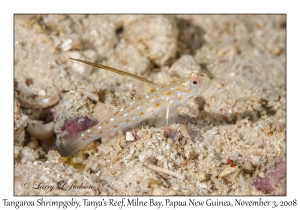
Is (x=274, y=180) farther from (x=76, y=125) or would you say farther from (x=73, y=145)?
(x=76, y=125)

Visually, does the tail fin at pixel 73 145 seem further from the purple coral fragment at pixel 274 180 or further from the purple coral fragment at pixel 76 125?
the purple coral fragment at pixel 274 180

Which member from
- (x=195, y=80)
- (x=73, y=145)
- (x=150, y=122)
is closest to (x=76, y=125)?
(x=73, y=145)

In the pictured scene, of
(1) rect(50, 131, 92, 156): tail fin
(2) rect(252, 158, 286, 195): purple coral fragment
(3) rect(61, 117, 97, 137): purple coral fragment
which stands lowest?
(2) rect(252, 158, 286, 195): purple coral fragment

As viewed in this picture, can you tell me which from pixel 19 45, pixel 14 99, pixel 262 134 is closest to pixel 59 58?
pixel 19 45

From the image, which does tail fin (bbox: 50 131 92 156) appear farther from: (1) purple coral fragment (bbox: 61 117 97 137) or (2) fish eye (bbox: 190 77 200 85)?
(2) fish eye (bbox: 190 77 200 85)

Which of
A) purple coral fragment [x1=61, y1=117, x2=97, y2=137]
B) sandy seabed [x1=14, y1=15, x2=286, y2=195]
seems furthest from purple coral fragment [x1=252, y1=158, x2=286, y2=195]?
purple coral fragment [x1=61, y1=117, x2=97, y2=137]

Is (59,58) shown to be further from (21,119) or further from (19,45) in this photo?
(21,119)
